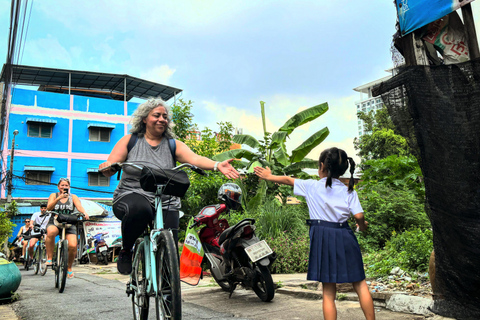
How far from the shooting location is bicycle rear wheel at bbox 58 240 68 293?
20.0 ft

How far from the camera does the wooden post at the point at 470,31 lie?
11.1 ft

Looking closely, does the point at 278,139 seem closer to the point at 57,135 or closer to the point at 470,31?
the point at 470,31

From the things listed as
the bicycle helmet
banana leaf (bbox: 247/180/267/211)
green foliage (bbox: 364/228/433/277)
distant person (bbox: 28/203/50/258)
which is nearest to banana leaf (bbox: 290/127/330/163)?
banana leaf (bbox: 247/180/267/211)

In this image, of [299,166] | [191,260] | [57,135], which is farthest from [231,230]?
[57,135]

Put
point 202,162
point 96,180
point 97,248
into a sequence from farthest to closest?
point 96,180
point 97,248
point 202,162

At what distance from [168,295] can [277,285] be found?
3007 millimetres

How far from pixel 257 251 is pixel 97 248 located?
12632mm

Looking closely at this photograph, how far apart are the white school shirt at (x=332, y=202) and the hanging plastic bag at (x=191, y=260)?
2.07m

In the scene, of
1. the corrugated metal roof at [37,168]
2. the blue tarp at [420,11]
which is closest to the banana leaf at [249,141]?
the blue tarp at [420,11]

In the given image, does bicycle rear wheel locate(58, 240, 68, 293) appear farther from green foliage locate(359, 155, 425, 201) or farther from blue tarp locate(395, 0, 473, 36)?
green foliage locate(359, 155, 425, 201)

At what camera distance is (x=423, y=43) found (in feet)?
11.8

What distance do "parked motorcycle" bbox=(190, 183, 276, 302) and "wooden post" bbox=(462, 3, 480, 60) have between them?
113 inches

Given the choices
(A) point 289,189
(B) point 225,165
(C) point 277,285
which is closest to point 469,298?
(B) point 225,165

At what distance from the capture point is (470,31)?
3383mm
